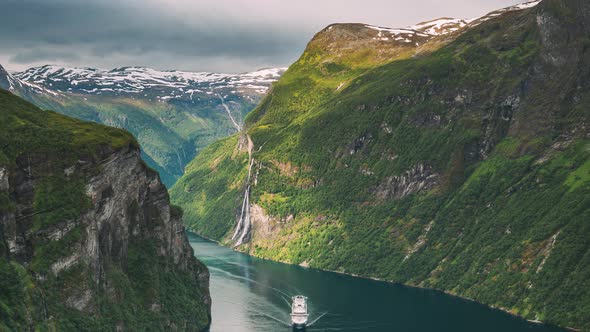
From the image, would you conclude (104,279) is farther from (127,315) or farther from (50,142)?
(50,142)

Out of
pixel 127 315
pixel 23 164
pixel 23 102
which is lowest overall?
pixel 127 315

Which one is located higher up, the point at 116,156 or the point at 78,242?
the point at 116,156

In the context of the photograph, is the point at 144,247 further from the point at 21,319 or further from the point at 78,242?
the point at 21,319

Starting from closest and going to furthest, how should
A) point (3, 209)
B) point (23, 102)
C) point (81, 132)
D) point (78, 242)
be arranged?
point (3, 209) → point (78, 242) → point (81, 132) → point (23, 102)

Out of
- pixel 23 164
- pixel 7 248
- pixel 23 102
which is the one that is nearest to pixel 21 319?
pixel 7 248

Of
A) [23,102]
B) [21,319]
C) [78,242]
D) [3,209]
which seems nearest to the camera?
[21,319]

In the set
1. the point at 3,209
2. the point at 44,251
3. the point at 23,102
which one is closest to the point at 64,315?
the point at 44,251

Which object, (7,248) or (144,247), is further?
(144,247)
